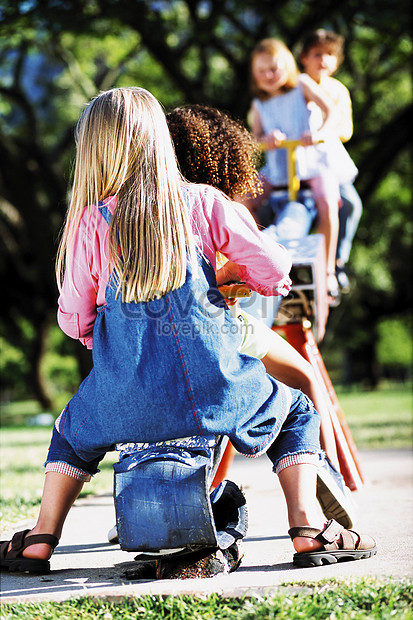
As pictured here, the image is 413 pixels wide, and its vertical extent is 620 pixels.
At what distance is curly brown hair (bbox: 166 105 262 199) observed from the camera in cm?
291

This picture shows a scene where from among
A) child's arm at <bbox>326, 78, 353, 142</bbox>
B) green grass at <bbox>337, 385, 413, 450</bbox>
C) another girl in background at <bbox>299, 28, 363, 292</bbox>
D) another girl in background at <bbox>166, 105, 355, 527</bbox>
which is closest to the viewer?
another girl in background at <bbox>166, 105, 355, 527</bbox>

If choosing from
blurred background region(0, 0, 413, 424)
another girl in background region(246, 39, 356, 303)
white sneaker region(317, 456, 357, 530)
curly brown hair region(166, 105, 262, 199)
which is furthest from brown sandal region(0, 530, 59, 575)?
blurred background region(0, 0, 413, 424)

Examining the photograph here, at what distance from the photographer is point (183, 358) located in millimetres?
2381

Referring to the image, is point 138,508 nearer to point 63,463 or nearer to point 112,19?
point 63,463

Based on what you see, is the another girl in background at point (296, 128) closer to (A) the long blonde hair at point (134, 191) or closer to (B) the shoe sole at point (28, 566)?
(A) the long blonde hair at point (134, 191)

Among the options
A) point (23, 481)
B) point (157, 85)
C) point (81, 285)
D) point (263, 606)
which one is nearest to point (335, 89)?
point (81, 285)

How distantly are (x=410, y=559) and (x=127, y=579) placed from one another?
3.07 feet

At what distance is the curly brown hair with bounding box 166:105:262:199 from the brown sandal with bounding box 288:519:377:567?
4.24 ft

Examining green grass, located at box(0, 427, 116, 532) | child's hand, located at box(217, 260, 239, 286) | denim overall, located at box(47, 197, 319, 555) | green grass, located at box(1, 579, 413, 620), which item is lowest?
green grass, located at box(0, 427, 116, 532)

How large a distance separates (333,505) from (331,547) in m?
0.34

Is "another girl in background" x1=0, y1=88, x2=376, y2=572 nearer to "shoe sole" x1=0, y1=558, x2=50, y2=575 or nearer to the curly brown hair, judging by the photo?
"shoe sole" x1=0, y1=558, x2=50, y2=575

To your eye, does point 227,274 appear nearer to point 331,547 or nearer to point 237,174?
point 237,174

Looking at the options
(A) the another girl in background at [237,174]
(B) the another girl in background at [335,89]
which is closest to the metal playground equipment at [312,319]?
(A) the another girl in background at [237,174]

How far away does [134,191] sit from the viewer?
253 centimetres
